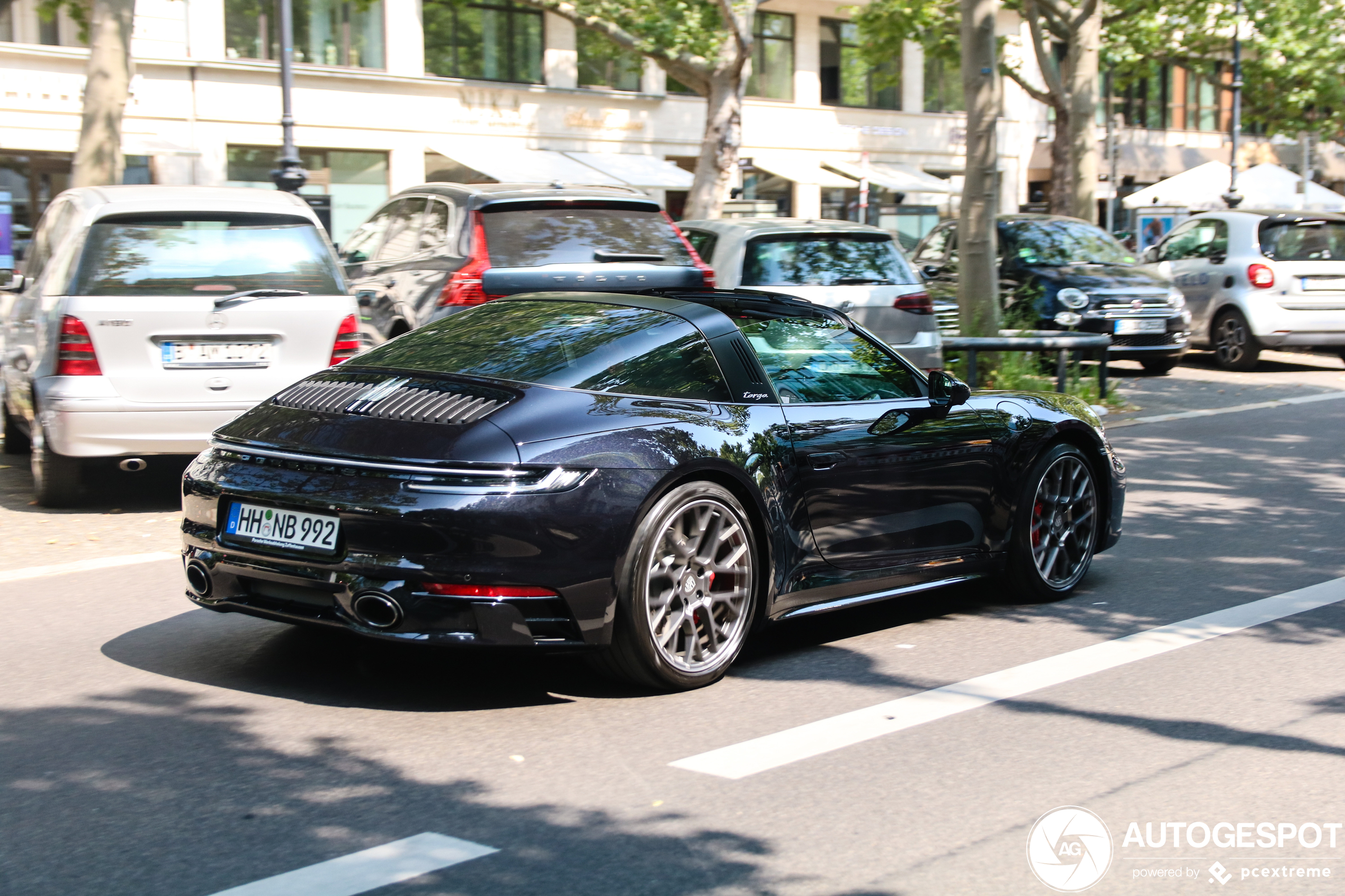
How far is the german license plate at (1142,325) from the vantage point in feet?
53.8

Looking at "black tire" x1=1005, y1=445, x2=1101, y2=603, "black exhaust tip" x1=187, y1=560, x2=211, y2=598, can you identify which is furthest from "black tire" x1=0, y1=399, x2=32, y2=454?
"black tire" x1=1005, y1=445, x2=1101, y2=603

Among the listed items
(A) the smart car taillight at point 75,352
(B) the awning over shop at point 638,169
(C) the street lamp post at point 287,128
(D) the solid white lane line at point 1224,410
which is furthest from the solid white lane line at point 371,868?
(B) the awning over shop at point 638,169

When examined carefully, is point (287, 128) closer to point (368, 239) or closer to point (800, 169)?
point (368, 239)

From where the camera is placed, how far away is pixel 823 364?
6020mm

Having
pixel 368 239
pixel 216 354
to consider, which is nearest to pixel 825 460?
pixel 216 354

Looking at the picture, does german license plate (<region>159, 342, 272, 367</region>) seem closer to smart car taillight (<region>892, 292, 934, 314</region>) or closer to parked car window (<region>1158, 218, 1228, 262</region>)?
smart car taillight (<region>892, 292, 934, 314</region>)

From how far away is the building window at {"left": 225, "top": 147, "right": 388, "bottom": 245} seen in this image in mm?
30406

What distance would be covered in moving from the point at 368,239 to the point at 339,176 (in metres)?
20.2

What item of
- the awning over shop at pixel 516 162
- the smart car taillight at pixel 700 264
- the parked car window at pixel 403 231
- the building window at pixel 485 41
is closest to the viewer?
the smart car taillight at pixel 700 264

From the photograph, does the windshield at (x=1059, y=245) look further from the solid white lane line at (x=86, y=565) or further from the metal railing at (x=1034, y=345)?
the solid white lane line at (x=86, y=565)

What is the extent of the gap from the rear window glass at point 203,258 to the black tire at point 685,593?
4.25 metres

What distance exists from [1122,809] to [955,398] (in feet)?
7.71

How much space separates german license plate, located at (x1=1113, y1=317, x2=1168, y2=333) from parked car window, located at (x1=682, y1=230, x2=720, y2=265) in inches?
228

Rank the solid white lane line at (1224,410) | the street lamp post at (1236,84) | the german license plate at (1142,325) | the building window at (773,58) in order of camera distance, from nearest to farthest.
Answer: the solid white lane line at (1224,410)
the german license plate at (1142,325)
the street lamp post at (1236,84)
the building window at (773,58)
